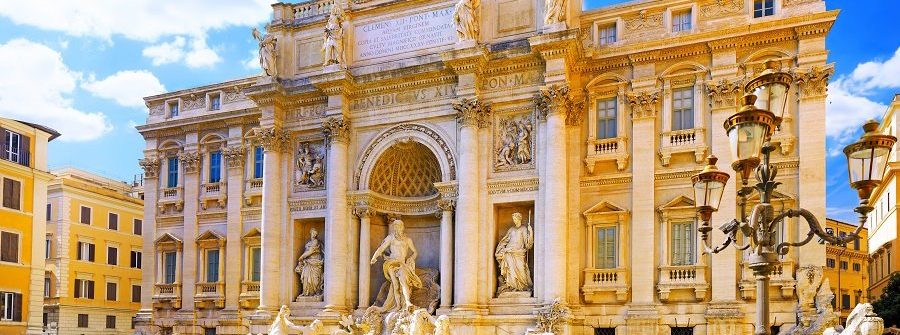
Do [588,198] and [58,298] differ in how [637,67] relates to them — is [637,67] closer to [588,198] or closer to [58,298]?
[588,198]

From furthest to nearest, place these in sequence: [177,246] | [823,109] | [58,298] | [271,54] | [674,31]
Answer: [58,298] → [177,246] → [271,54] → [674,31] → [823,109]

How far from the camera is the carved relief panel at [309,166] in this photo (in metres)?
27.7

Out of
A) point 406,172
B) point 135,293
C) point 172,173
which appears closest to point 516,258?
point 406,172

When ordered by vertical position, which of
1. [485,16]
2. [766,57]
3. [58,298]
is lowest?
[58,298]

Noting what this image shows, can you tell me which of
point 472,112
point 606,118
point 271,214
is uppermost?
point 472,112

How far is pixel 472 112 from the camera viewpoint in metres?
24.8

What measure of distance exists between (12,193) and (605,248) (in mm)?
22376

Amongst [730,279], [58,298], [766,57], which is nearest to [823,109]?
[766,57]

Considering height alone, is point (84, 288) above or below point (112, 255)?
below

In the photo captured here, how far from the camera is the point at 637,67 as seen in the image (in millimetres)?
24328

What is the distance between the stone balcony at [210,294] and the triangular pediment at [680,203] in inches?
616

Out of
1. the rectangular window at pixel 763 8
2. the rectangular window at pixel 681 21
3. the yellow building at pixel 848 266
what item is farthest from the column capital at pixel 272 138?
the yellow building at pixel 848 266

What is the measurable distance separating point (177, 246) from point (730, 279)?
19607mm

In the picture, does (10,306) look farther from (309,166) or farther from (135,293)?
(135,293)
